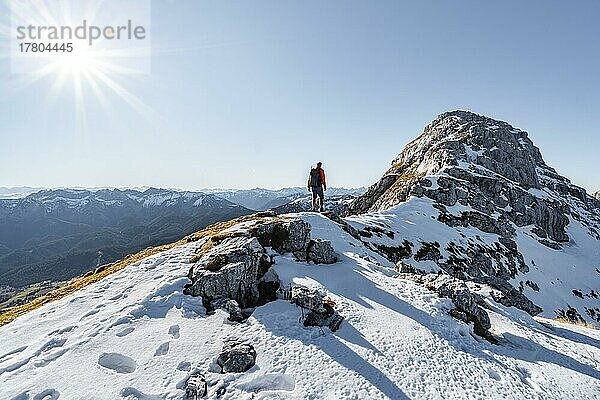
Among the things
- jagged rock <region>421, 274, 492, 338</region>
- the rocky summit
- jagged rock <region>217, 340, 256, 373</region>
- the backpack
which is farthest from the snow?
the backpack

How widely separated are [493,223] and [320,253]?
61752 mm

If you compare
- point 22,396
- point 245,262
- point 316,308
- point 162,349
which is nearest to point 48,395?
point 22,396

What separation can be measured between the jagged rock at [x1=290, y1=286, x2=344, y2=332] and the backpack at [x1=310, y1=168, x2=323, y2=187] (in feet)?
53.9

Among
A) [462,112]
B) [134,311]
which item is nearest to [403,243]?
[134,311]

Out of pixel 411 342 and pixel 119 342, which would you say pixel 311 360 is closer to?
pixel 411 342

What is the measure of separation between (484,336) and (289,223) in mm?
13191

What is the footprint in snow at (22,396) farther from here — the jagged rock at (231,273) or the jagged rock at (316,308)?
the jagged rock at (316,308)

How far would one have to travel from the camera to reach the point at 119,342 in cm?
1212

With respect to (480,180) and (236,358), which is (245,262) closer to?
(236,358)

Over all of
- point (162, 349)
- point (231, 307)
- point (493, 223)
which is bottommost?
point (493, 223)

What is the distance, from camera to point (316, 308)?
1462 cm

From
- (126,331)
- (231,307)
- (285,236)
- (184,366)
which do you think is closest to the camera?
(184,366)

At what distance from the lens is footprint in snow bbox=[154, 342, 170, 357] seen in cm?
1162

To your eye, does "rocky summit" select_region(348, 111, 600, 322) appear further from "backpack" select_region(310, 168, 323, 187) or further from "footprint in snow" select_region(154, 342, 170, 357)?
"footprint in snow" select_region(154, 342, 170, 357)
